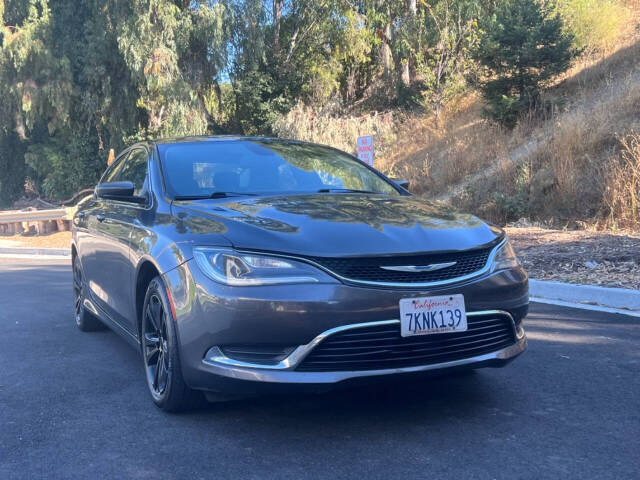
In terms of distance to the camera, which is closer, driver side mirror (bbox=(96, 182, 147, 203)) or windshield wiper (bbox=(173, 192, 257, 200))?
windshield wiper (bbox=(173, 192, 257, 200))

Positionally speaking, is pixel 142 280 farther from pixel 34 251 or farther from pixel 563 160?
pixel 34 251

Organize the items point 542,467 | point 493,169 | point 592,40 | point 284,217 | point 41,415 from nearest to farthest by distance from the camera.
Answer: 1. point 542,467
2. point 284,217
3. point 41,415
4. point 493,169
5. point 592,40

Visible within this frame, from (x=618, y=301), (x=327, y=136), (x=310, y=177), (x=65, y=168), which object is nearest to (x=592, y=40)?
(x=327, y=136)

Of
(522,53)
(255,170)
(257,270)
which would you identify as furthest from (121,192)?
(522,53)

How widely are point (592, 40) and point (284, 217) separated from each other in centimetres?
2157

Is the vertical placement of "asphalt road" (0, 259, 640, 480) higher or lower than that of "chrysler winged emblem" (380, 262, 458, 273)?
lower

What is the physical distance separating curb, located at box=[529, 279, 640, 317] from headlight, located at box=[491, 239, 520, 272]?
2.94m

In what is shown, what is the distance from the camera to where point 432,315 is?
3.17m

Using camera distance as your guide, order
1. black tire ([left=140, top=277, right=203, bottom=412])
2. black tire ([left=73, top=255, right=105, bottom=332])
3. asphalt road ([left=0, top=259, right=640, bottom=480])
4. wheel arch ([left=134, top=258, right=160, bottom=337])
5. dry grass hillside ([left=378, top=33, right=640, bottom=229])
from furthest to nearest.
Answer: dry grass hillside ([left=378, top=33, right=640, bottom=229]) < black tire ([left=73, top=255, right=105, bottom=332]) < wheel arch ([left=134, top=258, right=160, bottom=337]) < black tire ([left=140, top=277, right=203, bottom=412]) < asphalt road ([left=0, top=259, right=640, bottom=480])

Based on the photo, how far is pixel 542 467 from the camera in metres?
2.93

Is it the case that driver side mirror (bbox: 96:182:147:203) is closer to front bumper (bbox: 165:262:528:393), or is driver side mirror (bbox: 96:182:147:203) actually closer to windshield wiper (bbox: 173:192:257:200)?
windshield wiper (bbox: 173:192:257:200)

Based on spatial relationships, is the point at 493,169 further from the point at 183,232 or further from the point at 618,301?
the point at 183,232

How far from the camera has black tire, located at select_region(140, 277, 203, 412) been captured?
3500 millimetres

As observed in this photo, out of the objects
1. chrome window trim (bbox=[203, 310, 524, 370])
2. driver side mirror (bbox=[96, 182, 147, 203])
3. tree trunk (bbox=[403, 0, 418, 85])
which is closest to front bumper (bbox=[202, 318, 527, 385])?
chrome window trim (bbox=[203, 310, 524, 370])
